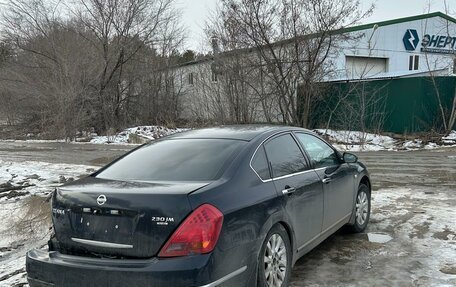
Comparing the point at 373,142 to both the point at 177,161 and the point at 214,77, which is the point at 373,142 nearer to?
the point at 214,77

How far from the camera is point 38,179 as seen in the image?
10.2 meters

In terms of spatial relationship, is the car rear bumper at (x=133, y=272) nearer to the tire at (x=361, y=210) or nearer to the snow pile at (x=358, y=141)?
the tire at (x=361, y=210)

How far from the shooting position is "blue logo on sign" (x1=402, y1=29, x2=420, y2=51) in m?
27.8

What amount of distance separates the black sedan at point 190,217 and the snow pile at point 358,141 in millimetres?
14225

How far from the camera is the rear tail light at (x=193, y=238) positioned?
2.99m

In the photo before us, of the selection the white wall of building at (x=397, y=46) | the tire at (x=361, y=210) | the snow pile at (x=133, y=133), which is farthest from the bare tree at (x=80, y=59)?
the tire at (x=361, y=210)

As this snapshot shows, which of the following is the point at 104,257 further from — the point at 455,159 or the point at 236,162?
the point at 455,159

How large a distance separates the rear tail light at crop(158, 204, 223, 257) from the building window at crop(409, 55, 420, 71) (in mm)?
28274

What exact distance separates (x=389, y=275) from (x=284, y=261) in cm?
126

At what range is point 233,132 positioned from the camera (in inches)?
174

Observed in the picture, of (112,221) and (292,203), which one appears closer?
(112,221)

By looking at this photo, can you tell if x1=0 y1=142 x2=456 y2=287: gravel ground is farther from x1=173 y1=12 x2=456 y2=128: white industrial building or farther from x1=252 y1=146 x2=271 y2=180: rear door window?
x1=173 y1=12 x2=456 y2=128: white industrial building

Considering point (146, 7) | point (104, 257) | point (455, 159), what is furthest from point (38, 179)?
point (146, 7)

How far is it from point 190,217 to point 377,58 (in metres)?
26.4
